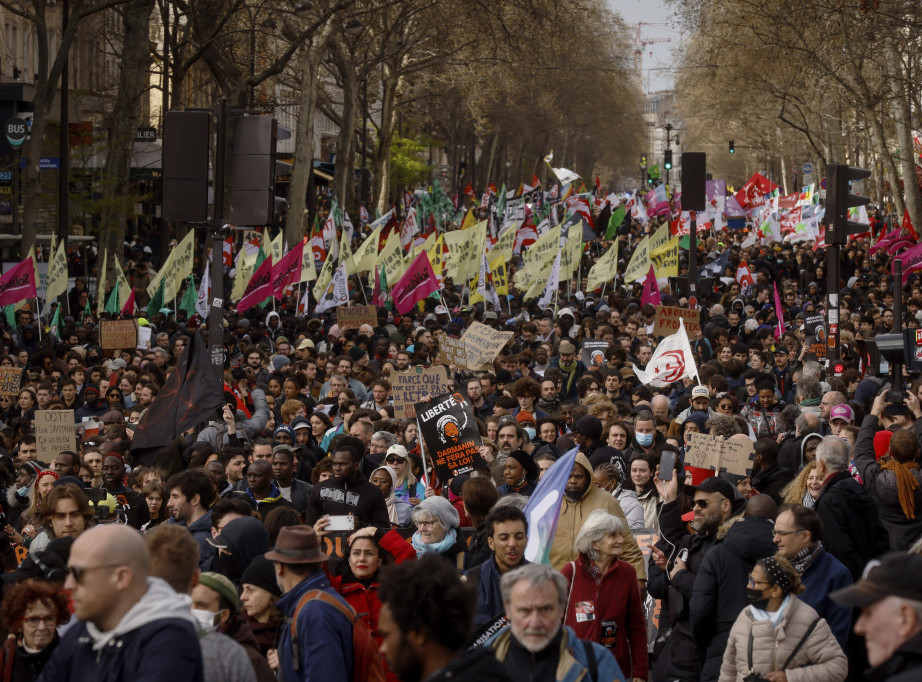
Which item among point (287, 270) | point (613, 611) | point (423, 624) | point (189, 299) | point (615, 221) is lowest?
point (613, 611)

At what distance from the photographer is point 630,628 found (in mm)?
5961

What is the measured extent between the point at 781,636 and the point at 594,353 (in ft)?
35.3

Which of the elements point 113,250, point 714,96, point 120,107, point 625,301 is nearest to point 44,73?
point 120,107

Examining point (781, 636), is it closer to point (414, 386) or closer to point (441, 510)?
point (441, 510)

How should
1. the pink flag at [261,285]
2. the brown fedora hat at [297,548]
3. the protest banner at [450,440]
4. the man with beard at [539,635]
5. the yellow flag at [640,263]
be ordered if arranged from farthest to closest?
the yellow flag at [640,263]
the pink flag at [261,285]
the protest banner at [450,440]
the brown fedora hat at [297,548]
the man with beard at [539,635]

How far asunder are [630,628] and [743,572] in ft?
1.69

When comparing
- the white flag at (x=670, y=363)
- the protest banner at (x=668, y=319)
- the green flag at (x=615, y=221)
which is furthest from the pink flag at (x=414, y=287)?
the green flag at (x=615, y=221)

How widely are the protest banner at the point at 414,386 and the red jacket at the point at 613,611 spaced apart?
6.34 m

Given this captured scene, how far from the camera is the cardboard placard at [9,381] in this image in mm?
13891

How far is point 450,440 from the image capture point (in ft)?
31.0

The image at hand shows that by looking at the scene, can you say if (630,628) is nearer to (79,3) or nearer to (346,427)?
(346,427)

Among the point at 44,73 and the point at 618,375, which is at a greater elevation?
the point at 44,73

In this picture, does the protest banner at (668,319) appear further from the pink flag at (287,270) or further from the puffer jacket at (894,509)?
the puffer jacket at (894,509)

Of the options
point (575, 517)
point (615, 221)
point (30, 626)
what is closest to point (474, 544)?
point (575, 517)
